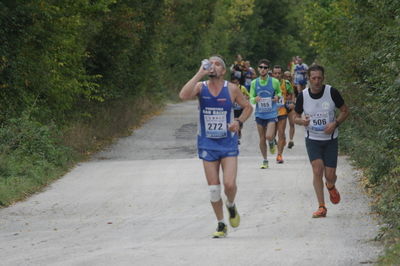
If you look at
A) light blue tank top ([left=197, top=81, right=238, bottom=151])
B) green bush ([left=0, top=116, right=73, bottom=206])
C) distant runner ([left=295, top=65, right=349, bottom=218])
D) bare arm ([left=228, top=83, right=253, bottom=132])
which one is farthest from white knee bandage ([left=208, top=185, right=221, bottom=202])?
green bush ([left=0, top=116, right=73, bottom=206])

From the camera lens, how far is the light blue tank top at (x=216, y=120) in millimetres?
10406

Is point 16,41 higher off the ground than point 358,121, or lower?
higher

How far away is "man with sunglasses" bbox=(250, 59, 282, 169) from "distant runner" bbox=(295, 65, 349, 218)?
20.0 ft

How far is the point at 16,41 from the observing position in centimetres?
1864

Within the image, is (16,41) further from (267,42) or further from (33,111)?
(267,42)

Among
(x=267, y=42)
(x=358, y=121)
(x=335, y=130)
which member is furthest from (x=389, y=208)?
(x=267, y=42)

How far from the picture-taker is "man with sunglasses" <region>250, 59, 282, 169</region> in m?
18.0

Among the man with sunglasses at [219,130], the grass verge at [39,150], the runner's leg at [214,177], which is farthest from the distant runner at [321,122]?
the grass verge at [39,150]

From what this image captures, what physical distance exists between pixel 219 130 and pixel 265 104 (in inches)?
303

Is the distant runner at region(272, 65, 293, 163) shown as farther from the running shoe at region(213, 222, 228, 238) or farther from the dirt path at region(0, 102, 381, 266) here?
the running shoe at region(213, 222, 228, 238)

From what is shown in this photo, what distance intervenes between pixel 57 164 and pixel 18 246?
8765 mm

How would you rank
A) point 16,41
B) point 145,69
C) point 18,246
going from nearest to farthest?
point 18,246
point 16,41
point 145,69

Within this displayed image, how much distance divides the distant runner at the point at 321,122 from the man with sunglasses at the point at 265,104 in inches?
240

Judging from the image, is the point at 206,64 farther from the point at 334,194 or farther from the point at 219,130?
the point at 334,194
